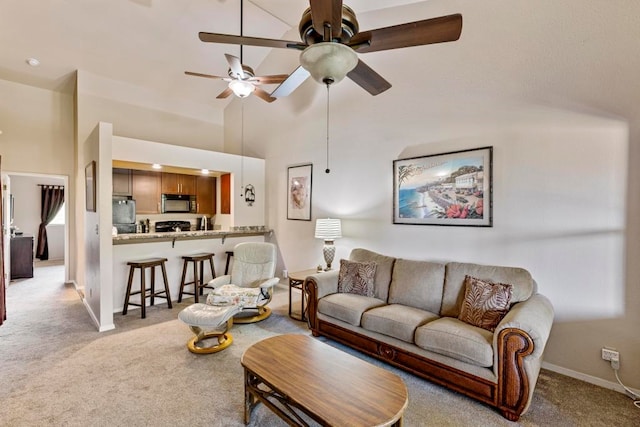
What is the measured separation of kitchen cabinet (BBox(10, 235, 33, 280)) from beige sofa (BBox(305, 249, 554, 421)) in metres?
6.72

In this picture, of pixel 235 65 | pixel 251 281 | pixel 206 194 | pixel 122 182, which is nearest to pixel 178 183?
pixel 206 194

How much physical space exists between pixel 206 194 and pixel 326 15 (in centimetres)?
551

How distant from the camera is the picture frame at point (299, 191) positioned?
498 centimetres

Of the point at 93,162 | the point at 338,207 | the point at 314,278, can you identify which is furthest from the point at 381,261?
the point at 93,162

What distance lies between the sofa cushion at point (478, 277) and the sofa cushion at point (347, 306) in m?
0.68

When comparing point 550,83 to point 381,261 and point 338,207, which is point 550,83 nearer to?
point 381,261

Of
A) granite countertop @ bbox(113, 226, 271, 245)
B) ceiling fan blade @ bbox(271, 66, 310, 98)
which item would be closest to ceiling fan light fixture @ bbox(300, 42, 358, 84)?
ceiling fan blade @ bbox(271, 66, 310, 98)

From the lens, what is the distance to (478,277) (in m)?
2.82

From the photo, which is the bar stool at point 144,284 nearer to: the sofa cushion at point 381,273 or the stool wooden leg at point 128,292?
the stool wooden leg at point 128,292

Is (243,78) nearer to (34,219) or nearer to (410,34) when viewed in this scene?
(410,34)

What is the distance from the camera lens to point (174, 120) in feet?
20.6

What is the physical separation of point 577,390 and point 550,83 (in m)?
2.62

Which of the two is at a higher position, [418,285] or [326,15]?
[326,15]

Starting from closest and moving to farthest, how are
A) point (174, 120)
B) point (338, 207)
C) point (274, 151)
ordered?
point (338, 207) → point (274, 151) → point (174, 120)
